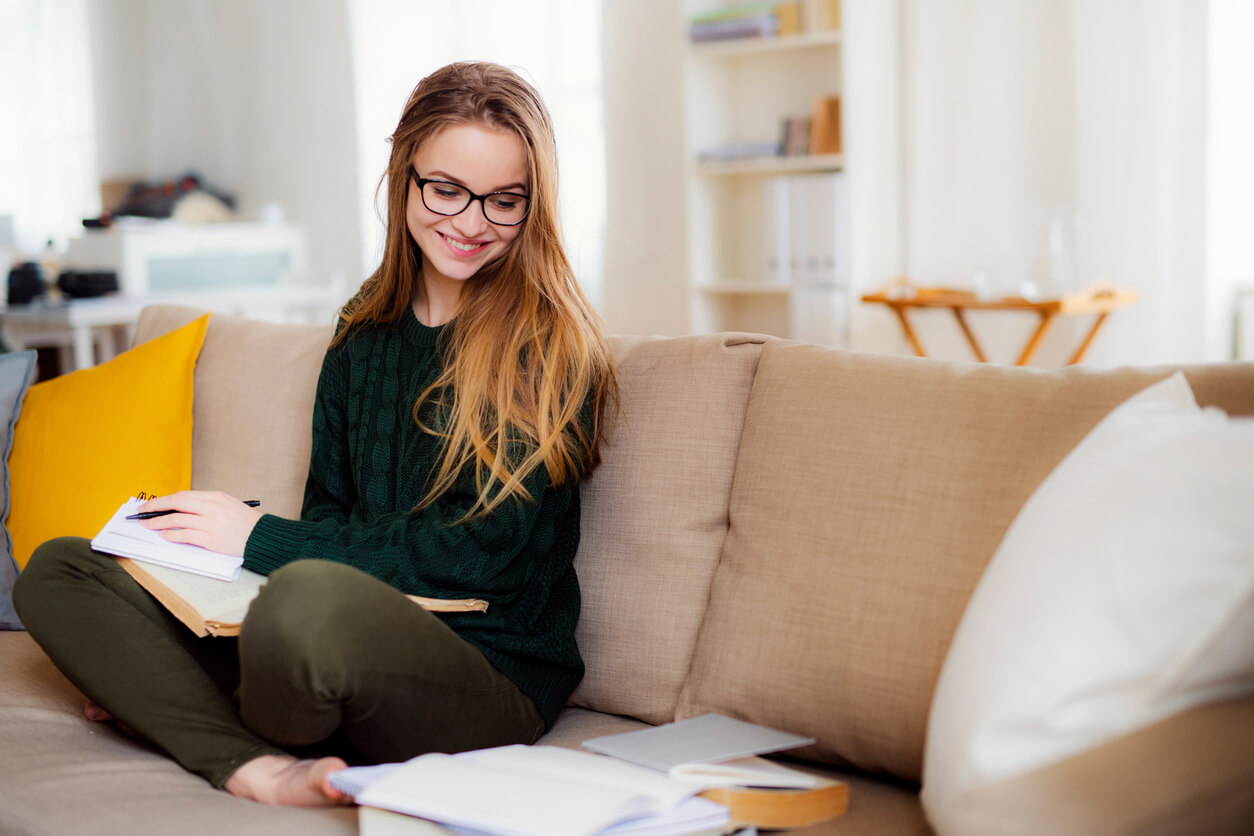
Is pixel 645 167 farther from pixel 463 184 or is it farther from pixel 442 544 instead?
pixel 442 544

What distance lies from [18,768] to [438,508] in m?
0.55

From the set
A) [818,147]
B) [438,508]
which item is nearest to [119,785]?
[438,508]

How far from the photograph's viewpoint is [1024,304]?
125 inches

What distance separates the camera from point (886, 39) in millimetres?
3746

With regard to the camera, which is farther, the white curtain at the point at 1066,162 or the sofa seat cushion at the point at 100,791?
the white curtain at the point at 1066,162

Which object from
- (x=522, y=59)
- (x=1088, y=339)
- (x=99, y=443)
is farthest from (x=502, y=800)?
(x=522, y=59)

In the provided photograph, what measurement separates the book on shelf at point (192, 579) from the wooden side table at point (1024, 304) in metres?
2.26

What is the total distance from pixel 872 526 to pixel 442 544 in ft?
1.63

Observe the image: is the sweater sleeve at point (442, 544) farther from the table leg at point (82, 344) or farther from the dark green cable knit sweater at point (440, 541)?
the table leg at point (82, 344)

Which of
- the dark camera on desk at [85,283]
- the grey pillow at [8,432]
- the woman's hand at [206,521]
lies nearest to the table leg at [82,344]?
the dark camera on desk at [85,283]

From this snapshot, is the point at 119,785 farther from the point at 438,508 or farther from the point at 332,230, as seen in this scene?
the point at 332,230

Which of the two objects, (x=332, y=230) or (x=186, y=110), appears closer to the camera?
(x=332, y=230)

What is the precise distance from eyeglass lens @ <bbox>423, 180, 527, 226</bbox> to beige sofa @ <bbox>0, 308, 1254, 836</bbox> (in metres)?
0.25

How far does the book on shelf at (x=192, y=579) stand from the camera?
4.20 feet
